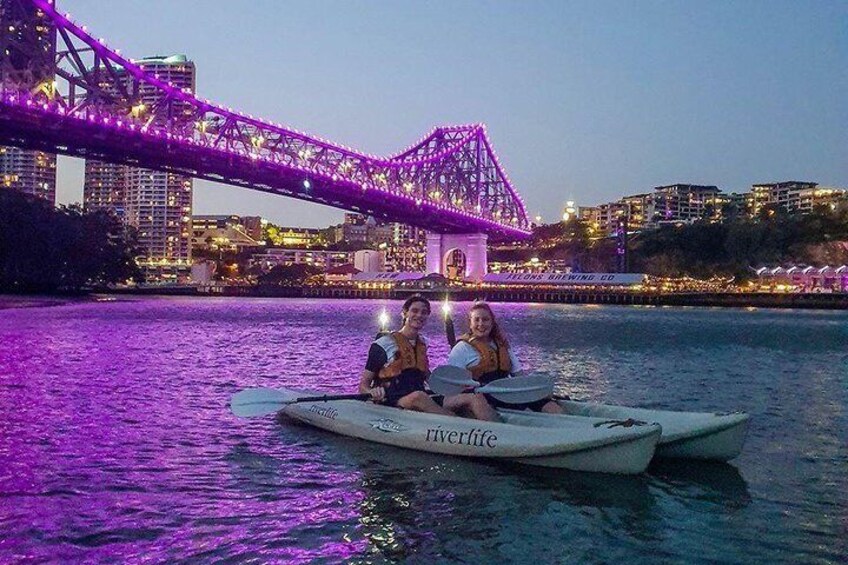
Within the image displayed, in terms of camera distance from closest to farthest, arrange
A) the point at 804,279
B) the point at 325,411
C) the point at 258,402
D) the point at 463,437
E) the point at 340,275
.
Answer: the point at 463,437, the point at 325,411, the point at 258,402, the point at 804,279, the point at 340,275

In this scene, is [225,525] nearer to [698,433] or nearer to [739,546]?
[739,546]

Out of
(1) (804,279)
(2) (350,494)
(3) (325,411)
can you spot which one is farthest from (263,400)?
(1) (804,279)

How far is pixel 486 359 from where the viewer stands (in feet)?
36.1

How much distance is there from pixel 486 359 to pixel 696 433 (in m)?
2.52

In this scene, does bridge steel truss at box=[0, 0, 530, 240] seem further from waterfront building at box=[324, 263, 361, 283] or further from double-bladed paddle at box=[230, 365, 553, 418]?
waterfront building at box=[324, 263, 361, 283]

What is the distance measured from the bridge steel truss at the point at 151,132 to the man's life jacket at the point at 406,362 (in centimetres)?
4180

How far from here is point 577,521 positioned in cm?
873

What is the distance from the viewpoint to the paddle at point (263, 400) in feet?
42.9

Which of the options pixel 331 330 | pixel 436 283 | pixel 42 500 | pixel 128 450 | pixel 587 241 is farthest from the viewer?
pixel 587 241

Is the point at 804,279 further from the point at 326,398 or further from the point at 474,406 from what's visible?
the point at 474,406

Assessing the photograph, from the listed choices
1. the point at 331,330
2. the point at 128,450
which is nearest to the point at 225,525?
the point at 128,450

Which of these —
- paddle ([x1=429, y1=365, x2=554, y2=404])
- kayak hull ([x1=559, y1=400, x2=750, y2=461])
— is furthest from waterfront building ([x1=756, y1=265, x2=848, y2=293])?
paddle ([x1=429, y1=365, x2=554, y2=404])

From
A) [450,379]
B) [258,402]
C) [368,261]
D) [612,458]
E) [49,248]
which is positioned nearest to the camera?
[612,458]

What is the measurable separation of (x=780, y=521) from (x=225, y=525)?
5.18 m
